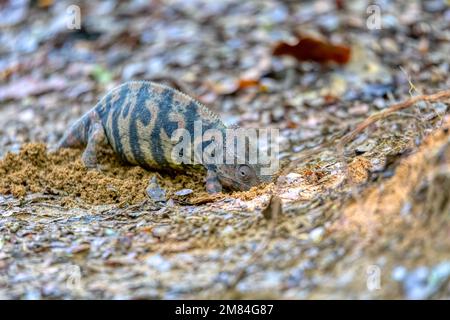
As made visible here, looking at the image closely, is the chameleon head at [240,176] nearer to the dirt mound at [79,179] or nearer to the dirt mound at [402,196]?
the dirt mound at [79,179]

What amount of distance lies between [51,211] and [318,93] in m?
3.55

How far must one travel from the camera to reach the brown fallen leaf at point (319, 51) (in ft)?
25.2

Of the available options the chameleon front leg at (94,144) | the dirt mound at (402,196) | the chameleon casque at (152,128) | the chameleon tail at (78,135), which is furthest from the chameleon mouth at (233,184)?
the chameleon tail at (78,135)

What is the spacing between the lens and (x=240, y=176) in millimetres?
4773

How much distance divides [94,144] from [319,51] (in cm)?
326

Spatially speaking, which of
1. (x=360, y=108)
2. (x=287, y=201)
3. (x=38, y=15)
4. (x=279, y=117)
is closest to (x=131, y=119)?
(x=287, y=201)

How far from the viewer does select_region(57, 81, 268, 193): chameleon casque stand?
4.83m

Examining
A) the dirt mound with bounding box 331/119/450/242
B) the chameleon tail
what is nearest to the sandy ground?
the dirt mound with bounding box 331/119/450/242

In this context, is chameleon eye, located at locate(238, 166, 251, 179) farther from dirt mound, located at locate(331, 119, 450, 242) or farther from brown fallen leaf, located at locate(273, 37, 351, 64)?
brown fallen leaf, located at locate(273, 37, 351, 64)

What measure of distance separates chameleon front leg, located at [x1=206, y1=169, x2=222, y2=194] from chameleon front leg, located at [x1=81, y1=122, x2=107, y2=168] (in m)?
0.98

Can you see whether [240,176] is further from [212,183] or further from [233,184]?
[212,183]

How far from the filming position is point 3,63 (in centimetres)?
893

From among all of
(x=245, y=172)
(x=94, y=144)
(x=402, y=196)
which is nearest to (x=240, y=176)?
(x=245, y=172)

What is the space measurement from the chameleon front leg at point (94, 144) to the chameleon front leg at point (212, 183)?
98cm
